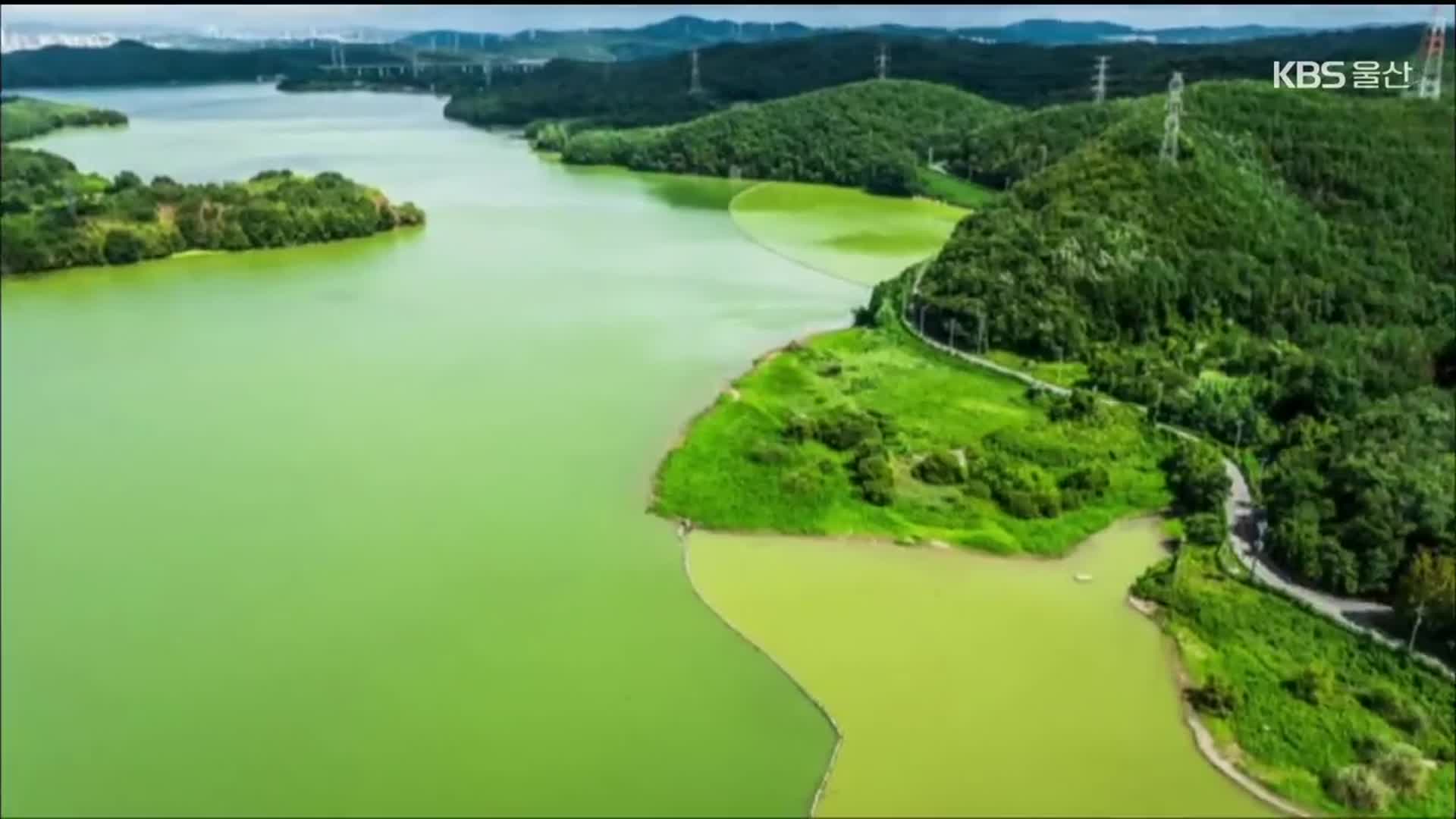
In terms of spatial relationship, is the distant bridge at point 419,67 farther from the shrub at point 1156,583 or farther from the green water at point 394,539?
the shrub at point 1156,583

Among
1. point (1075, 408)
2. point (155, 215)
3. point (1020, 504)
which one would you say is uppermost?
point (155, 215)

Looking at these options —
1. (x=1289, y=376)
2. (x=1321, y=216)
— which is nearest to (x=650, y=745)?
(x=1289, y=376)

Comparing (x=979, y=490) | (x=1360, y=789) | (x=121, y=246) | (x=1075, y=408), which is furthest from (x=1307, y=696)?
(x=121, y=246)

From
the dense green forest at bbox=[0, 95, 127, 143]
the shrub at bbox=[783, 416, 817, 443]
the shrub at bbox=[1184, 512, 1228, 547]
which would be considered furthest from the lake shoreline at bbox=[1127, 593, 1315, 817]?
the dense green forest at bbox=[0, 95, 127, 143]

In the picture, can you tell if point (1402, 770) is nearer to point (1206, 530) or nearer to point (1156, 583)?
point (1156, 583)

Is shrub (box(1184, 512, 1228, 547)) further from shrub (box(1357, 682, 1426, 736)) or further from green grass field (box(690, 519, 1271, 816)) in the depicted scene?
shrub (box(1357, 682, 1426, 736))

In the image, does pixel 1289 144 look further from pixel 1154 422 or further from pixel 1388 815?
pixel 1388 815
